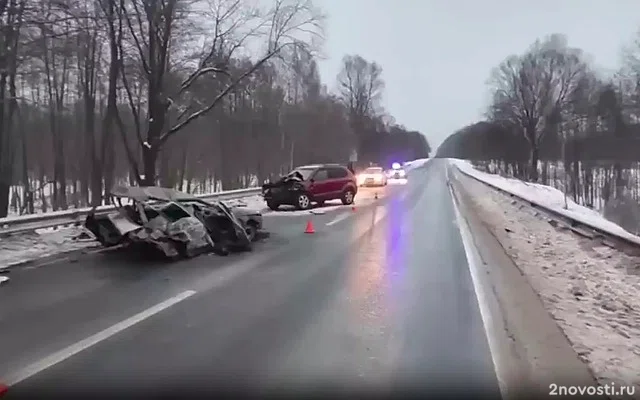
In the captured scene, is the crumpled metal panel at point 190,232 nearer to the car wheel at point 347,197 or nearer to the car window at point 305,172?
the car window at point 305,172

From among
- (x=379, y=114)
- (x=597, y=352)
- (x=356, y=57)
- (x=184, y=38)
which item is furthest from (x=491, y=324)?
(x=379, y=114)

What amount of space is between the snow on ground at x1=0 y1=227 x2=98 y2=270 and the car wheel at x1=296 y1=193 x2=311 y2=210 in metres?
12.1

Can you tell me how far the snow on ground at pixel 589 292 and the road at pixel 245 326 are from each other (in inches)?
40.3

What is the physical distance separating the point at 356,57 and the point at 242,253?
97.0 m

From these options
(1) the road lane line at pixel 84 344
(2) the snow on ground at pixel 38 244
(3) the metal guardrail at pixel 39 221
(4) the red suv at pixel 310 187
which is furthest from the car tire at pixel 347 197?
(1) the road lane line at pixel 84 344

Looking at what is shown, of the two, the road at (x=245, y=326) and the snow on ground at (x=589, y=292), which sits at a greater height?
Answer: the road at (x=245, y=326)

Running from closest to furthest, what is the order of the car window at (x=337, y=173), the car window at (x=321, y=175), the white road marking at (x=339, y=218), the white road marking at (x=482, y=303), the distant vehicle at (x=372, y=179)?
the white road marking at (x=482, y=303) < the white road marking at (x=339, y=218) < the car window at (x=321, y=175) < the car window at (x=337, y=173) < the distant vehicle at (x=372, y=179)

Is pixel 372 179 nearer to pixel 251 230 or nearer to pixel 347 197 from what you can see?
pixel 347 197

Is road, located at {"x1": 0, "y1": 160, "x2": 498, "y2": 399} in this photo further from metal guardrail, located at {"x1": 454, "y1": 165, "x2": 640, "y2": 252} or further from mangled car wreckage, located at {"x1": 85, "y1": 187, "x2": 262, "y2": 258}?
metal guardrail, located at {"x1": 454, "y1": 165, "x2": 640, "y2": 252}

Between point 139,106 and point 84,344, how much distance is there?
33.8 m

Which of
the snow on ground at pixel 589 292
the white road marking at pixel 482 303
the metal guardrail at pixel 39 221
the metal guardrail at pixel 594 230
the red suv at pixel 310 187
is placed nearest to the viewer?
the white road marking at pixel 482 303

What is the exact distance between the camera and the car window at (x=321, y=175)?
27750mm

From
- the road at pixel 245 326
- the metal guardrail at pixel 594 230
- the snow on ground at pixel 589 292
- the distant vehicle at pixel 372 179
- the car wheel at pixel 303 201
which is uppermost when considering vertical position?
the distant vehicle at pixel 372 179

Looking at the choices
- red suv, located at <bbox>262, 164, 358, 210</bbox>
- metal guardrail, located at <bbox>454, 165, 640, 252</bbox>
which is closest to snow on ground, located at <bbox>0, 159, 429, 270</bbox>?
metal guardrail, located at <bbox>454, 165, 640, 252</bbox>
